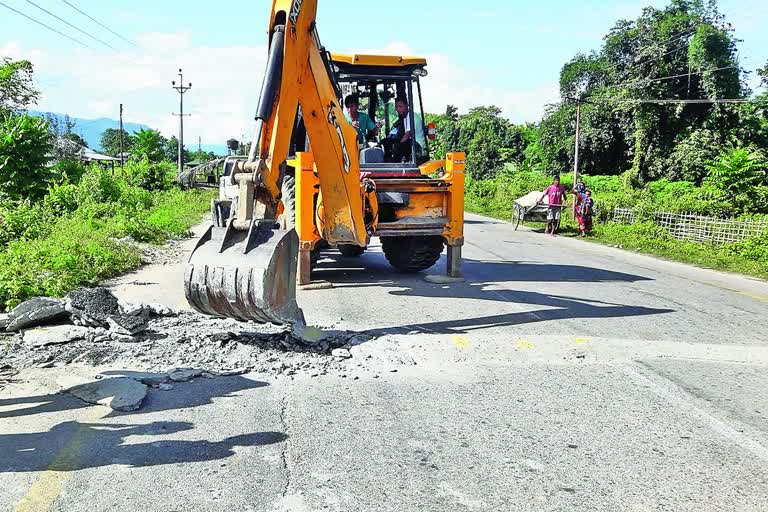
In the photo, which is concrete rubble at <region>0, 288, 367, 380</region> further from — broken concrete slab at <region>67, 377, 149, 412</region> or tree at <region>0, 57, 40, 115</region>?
tree at <region>0, 57, 40, 115</region>

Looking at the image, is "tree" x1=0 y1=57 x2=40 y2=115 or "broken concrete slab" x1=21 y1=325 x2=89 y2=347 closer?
Answer: "broken concrete slab" x1=21 y1=325 x2=89 y2=347

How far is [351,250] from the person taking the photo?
13.2 metres

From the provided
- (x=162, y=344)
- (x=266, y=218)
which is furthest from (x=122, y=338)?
(x=266, y=218)

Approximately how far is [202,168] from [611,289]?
106ft

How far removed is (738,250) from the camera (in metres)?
16.5

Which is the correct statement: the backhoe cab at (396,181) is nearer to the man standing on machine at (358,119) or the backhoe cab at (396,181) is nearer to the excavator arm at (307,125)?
the man standing on machine at (358,119)

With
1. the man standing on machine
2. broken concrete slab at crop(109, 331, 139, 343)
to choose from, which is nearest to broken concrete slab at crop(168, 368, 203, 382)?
broken concrete slab at crop(109, 331, 139, 343)

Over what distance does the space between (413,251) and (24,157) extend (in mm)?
17234

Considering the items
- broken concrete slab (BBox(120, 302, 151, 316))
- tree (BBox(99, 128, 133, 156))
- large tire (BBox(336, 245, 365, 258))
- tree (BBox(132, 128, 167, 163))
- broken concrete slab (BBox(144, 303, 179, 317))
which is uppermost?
tree (BBox(99, 128, 133, 156))

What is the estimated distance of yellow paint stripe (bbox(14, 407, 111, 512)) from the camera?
347cm

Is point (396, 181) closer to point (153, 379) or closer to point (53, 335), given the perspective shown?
point (53, 335)

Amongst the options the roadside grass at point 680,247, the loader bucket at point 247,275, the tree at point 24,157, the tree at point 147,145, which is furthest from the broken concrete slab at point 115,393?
the tree at point 147,145

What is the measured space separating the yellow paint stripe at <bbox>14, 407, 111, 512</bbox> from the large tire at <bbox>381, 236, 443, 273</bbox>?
7526mm

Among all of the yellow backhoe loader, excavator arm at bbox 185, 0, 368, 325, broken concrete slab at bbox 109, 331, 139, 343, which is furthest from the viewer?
broken concrete slab at bbox 109, 331, 139, 343
